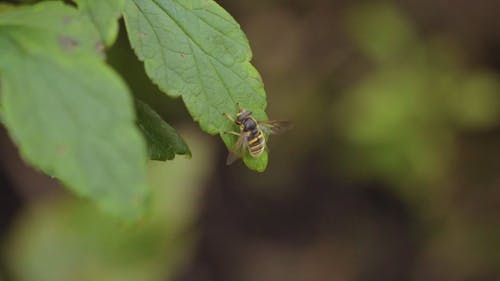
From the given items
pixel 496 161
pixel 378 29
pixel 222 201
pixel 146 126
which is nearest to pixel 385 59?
pixel 378 29

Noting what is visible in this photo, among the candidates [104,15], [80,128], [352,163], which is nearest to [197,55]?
[104,15]

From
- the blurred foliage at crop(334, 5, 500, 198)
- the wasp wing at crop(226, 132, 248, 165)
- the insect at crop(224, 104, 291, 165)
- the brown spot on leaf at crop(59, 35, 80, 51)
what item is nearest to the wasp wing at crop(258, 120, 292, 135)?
the insect at crop(224, 104, 291, 165)

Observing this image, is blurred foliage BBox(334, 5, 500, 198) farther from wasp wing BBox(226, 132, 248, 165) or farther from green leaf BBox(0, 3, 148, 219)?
green leaf BBox(0, 3, 148, 219)

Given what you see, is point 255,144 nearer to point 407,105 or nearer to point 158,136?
point 158,136

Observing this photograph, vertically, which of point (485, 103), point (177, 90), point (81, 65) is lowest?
point (485, 103)

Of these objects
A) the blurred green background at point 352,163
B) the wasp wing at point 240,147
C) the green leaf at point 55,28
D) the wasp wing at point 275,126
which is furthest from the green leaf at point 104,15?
the blurred green background at point 352,163

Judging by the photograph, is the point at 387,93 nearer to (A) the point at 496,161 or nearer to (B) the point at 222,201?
(A) the point at 496,161

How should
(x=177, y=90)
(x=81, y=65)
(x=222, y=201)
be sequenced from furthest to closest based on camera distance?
(x=222, y=201)
(x=177, y=90)
(x=81, y=65)

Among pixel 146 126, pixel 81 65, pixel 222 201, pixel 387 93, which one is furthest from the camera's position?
pixel 222 201
